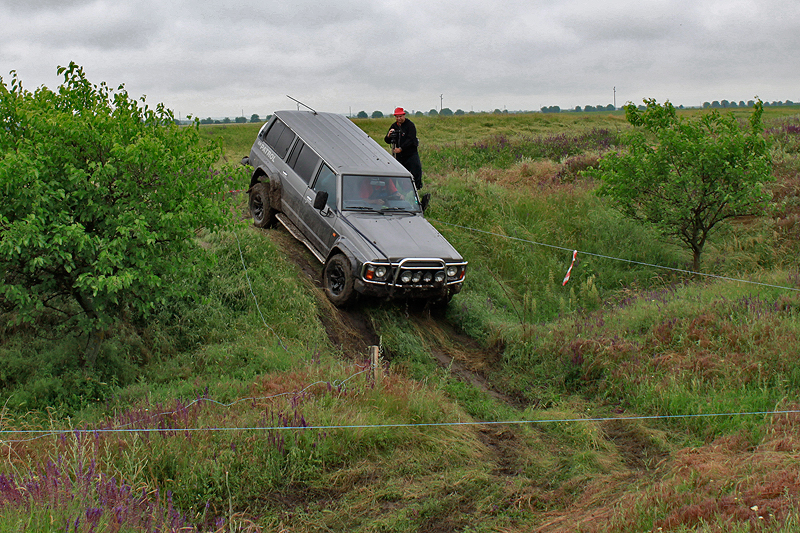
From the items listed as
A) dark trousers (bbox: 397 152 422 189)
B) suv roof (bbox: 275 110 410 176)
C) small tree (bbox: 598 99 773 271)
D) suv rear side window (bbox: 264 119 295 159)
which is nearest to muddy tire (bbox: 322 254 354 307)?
suv roof (bbox: 275 110 410 176)

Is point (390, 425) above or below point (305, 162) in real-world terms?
below

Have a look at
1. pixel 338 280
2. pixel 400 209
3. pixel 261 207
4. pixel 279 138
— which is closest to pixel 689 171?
pixel 400 209

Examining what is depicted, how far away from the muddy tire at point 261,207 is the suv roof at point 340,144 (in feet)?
4.48

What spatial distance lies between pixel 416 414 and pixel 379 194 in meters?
Result: 5.11

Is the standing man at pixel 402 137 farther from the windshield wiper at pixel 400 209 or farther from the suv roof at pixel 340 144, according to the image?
the windshield wiper at pixel 400 209

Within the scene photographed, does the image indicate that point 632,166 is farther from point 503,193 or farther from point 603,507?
point 603,507

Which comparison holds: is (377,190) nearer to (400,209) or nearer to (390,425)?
(400,209)

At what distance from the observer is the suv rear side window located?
1184cm

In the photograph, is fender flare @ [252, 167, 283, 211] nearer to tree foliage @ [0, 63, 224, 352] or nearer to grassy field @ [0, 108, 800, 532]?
grassy field @ [0, 108, 800, 532]

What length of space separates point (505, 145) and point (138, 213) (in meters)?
19.9

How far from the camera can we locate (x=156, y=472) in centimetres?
520

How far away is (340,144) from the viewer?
1149cm

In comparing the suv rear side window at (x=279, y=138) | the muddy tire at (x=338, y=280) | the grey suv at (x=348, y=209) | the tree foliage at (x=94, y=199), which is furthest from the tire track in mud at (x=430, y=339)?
the tree foliage at (x=94, y=199)

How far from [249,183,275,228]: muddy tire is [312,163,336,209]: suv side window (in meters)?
1.54
